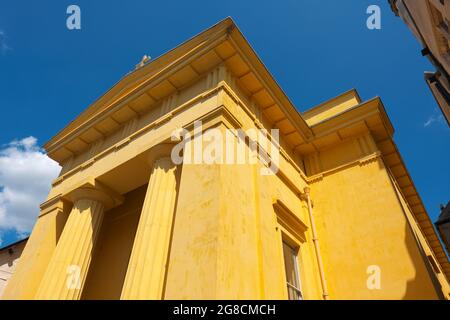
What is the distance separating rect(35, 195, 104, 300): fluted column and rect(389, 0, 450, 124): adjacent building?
37.0 feet

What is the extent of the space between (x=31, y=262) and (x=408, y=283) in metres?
10.5

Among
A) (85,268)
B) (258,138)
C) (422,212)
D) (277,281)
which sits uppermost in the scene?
(422,212)

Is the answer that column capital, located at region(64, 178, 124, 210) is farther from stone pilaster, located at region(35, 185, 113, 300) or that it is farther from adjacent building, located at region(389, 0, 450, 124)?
adjacent building, located at region(389, 0, 450, 124)

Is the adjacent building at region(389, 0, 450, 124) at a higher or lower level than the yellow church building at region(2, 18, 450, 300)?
higher

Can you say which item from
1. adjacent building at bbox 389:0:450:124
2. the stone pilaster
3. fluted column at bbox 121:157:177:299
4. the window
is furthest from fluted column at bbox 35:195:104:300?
adjacent building at bbox 389:0:450:124

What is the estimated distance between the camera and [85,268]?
8.16 metres

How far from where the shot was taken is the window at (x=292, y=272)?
24.4 ft

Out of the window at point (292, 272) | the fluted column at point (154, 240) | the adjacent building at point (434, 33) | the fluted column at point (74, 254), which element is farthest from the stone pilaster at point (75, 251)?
the adjacent building at point (434, 33)

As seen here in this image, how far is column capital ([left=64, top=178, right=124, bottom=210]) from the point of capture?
9.44 meters

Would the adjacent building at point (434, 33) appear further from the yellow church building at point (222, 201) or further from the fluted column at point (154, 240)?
the fluted column at point (154, 240)

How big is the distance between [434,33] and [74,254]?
1374cm

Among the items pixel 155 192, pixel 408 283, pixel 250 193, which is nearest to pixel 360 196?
pixel 408 283
